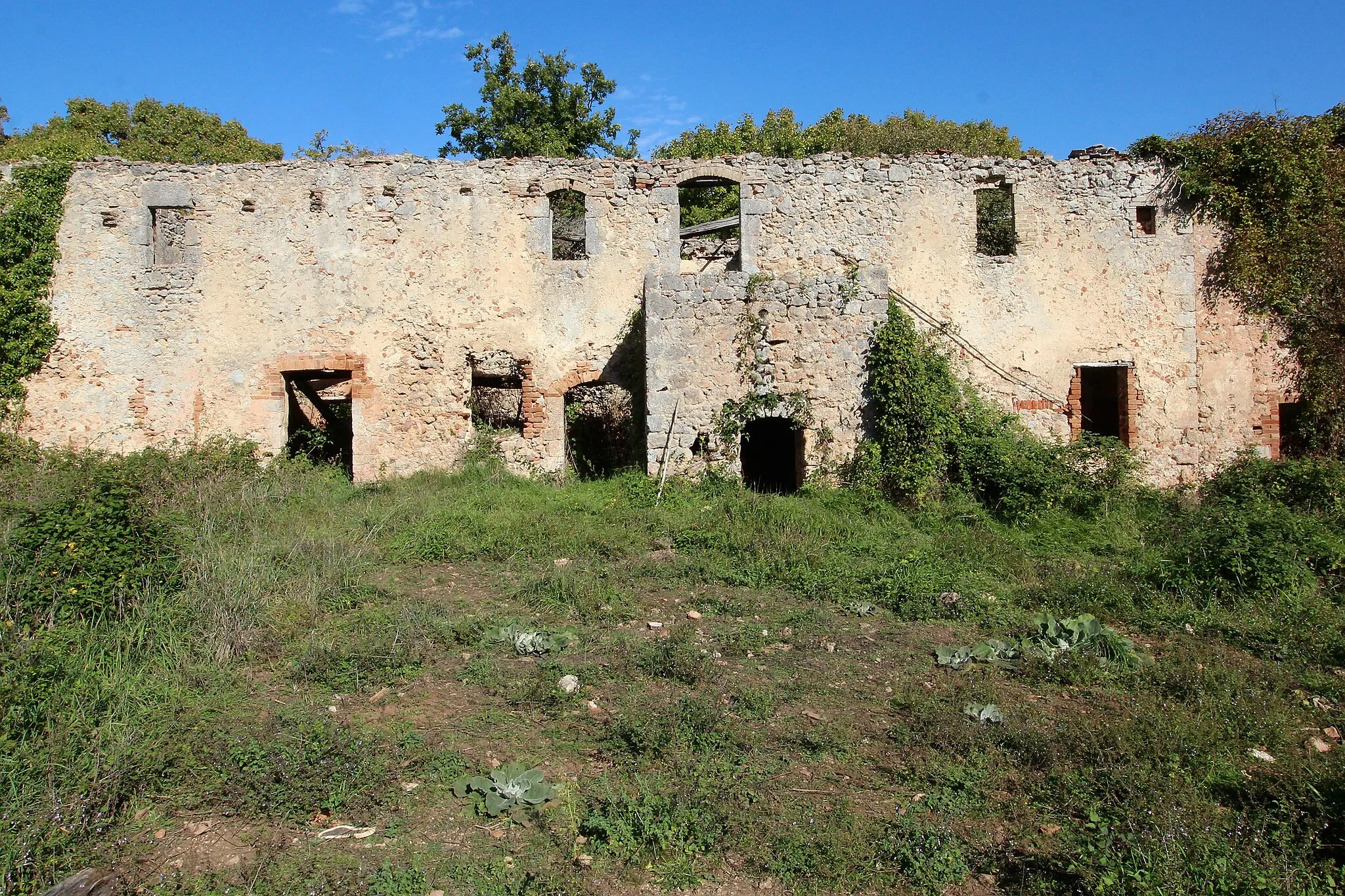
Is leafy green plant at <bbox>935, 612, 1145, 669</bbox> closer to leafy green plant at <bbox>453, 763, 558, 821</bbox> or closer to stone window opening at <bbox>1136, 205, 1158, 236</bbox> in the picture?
leafy green plant at <bbox>453, 763, 558, 821</bbox>

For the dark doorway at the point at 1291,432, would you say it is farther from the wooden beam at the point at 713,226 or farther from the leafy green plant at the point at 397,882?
the leafy green plant at the point at 397,882

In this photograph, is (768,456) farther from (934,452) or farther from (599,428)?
(934,452)

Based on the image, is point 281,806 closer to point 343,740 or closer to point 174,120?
point 343,740

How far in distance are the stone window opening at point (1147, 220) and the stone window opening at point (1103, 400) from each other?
2.06 meters

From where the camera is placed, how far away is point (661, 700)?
5.43m

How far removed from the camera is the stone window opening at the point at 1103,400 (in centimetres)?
1230

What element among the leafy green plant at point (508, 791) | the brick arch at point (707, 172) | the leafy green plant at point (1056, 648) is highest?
the brick arch at point (707, 172)

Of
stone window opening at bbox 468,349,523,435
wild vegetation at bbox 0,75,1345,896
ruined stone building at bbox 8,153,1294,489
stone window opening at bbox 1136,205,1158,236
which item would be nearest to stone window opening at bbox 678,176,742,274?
ruined stone building at bbox 8,153,1294,489

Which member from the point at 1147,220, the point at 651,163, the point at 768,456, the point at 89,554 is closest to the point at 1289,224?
the point at 1147,220

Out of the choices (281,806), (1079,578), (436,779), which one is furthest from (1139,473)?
(281,806)

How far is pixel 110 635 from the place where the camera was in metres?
5.61

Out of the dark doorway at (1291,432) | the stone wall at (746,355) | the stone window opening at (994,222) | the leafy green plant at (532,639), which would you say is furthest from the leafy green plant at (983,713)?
the dark doorway at (1291,432)

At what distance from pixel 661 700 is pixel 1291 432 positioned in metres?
11.7

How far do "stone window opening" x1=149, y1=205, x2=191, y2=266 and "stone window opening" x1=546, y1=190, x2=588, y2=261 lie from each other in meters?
5.41
